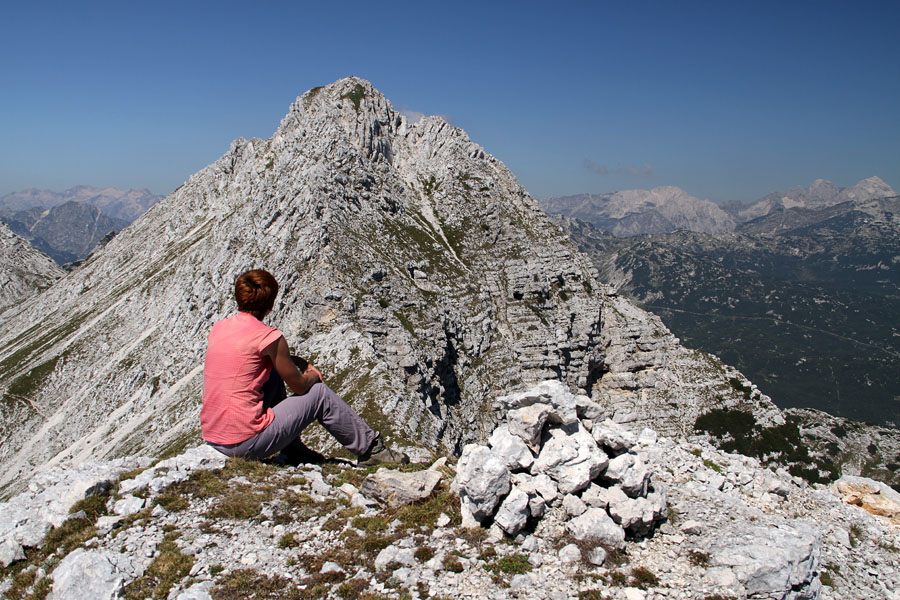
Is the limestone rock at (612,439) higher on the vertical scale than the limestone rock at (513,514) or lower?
higher

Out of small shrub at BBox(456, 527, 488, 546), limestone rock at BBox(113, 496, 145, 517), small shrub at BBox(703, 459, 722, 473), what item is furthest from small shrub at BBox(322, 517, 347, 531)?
small shrub at BBox(703, 459, 722, 473)

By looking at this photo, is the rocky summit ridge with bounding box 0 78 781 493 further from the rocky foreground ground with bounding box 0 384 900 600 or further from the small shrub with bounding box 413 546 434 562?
the small shrub with bounding box 413 546 434 562

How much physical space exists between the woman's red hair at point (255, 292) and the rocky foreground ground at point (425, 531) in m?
5.31

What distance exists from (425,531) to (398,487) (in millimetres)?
1762

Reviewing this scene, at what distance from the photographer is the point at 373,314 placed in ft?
222

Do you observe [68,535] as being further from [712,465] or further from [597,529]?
[712,465]

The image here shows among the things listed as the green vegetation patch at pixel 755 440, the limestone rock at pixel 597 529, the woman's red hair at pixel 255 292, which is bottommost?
the green vegetation patch at pixel 755 440

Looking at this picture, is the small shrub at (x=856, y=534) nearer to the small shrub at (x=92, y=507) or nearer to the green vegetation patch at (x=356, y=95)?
the small shrub at (x=92, y=507)

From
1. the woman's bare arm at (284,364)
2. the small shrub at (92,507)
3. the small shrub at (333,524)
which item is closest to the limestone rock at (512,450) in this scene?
the small shrub at (333,524)

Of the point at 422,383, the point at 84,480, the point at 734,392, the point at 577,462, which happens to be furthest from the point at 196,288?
the point at 734,392

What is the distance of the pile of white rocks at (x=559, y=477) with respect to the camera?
40.9 feet

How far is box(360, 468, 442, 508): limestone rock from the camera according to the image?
13.9 m

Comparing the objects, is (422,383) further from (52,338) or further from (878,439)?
(878,439)

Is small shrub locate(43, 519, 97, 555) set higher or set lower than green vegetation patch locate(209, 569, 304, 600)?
higher
